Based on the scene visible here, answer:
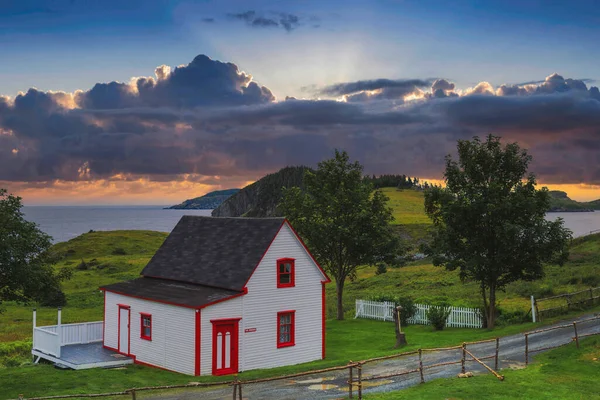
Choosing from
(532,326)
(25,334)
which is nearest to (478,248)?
(532,326)

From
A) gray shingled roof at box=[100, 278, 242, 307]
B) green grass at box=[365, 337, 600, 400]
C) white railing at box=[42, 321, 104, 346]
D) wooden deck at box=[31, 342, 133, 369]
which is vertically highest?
gray shingled roof at box=[100, 278, 242, 307]

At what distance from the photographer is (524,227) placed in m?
38.4

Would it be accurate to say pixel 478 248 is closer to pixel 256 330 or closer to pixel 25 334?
pixel 256 330

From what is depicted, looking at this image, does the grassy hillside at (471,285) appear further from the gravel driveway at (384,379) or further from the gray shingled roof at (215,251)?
the gray shingled roof at (215,251)

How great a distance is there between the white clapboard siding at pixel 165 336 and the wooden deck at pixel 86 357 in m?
0.97

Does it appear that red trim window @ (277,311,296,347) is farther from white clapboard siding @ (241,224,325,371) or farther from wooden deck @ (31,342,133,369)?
Result: wooden deck @ (31,342,133,369)

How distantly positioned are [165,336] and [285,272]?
761cm

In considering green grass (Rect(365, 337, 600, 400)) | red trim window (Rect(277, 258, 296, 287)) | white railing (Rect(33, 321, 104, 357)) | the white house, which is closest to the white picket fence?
the white house

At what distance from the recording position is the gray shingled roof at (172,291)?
32.6 metres

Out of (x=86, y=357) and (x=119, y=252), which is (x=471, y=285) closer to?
(x=86, y=357)

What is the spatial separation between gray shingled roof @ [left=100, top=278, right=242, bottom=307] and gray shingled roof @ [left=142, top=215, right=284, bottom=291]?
16.5 inches

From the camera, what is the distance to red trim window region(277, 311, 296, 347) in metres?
34.7

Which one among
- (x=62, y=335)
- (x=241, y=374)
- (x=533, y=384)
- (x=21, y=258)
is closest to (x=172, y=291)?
(x=241, y=374)

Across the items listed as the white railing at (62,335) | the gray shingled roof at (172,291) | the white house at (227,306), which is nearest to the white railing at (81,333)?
the white railing at (62,335)
